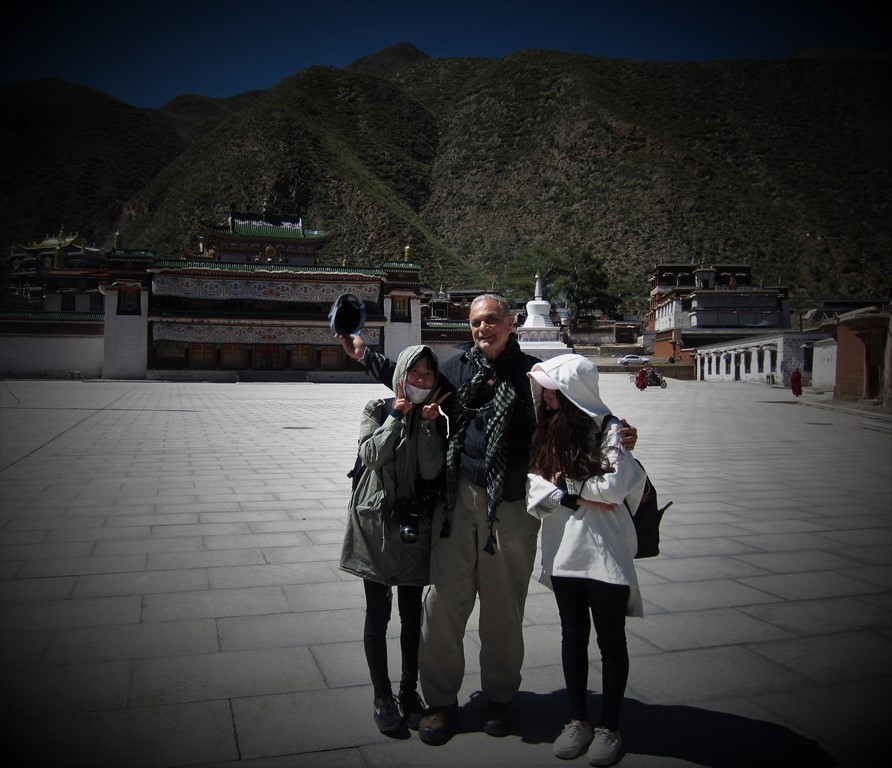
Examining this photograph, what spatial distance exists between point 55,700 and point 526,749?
2072 millimetres

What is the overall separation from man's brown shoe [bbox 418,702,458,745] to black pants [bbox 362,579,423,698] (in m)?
0.18

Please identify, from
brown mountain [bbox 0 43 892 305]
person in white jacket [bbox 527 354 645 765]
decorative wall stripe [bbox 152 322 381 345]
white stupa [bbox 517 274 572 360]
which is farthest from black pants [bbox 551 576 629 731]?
brown mountain [bbox 0 43 892 305]

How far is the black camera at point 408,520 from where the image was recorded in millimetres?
2963

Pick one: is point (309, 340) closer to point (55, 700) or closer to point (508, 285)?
point (508, 285)

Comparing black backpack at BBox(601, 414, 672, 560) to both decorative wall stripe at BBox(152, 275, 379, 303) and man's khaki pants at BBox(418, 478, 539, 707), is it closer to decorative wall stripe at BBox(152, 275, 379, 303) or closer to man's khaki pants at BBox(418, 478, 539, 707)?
man's khaki pants at BBox(418, 478, 539, 707)

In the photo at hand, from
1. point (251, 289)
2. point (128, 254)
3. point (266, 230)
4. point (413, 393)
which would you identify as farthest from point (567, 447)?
point (266, 230)

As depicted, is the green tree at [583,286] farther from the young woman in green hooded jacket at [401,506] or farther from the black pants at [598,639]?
the black pants at [598,639]

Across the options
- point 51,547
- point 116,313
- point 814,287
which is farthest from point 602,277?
point 51,547

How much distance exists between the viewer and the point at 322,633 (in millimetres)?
3871

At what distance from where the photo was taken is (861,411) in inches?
744

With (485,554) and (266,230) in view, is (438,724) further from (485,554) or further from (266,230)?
(266,230)

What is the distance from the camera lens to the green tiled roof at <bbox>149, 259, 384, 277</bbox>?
Result: 4528cm

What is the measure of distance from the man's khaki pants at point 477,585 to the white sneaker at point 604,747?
1.35 feet

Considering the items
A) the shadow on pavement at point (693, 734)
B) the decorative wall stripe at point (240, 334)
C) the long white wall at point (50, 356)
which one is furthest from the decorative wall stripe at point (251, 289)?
the shadow on pavement at point (693, 734)
